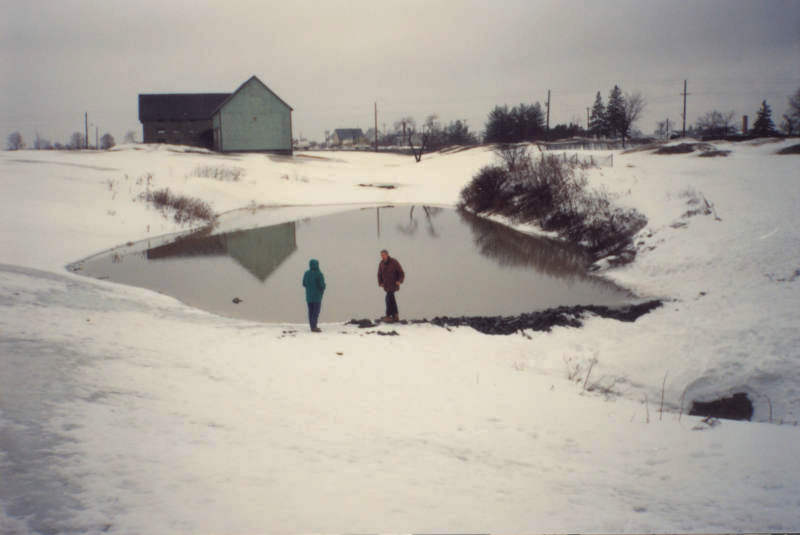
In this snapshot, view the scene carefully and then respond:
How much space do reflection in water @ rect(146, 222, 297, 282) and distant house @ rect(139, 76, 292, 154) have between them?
4037 centimetres

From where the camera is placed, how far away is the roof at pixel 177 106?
7481 cm

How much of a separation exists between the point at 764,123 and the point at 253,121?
54.7 m

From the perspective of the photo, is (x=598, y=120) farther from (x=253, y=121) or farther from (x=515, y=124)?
(x=253, y=121)

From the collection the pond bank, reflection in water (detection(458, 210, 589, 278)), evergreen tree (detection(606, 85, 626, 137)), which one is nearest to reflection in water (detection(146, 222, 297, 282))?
the pond bank

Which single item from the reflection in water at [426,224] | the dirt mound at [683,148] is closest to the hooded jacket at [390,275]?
the reflection in water at [426,224]

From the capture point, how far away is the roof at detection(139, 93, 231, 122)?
7481cm

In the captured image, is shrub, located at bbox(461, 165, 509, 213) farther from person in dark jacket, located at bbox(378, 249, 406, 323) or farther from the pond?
person in dark jacket, located at bbox(378, 249, 406, 323)

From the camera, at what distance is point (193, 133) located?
75938 millimetres

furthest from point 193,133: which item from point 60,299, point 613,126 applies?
point 60,299

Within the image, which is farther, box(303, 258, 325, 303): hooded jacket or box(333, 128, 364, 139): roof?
box(333, 128, 364, 139): roof

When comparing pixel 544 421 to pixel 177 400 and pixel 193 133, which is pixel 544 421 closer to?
pixel 177 400

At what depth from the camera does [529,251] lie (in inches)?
1059

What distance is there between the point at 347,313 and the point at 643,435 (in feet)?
30.0

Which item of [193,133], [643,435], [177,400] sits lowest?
[643,435]
